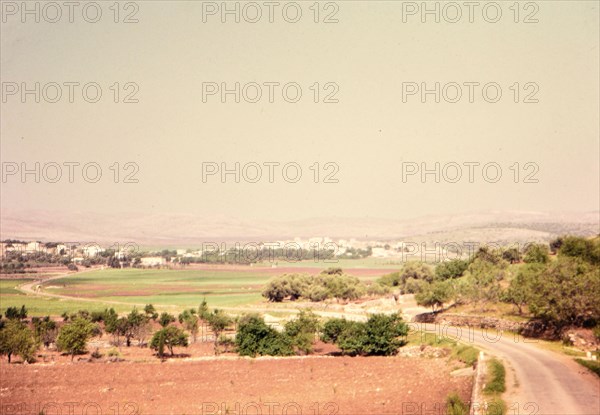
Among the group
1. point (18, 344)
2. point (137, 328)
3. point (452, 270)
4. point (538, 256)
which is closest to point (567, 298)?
point (538, 256)

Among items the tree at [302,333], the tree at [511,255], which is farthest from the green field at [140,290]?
the tree at [302,333]

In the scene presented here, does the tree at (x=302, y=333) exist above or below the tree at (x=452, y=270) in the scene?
below

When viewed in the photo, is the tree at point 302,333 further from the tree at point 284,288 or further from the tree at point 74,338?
the tree at point 284,288

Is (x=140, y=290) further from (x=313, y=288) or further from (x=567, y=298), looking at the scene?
(x=567, y=298)

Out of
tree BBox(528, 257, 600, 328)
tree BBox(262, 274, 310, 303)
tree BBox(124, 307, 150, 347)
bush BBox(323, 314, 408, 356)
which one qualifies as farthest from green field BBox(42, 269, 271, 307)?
tree BBox(528, 257, 600, 328)

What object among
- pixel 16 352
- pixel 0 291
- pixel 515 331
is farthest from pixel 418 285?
pixel 0 291

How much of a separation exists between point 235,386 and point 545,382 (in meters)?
19.0

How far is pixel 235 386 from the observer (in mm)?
38500

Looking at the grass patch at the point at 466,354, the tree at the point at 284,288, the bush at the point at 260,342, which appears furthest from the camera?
the tree at the point at 284,288

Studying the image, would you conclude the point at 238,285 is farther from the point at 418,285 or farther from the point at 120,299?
the point at 418,285

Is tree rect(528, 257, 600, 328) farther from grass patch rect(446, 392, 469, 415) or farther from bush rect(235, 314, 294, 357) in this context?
bush rect(235, 314, 294, 357)

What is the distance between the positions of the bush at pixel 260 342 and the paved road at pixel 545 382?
648 inches

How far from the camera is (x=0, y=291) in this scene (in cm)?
11981

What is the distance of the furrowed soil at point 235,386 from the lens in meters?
32.8
